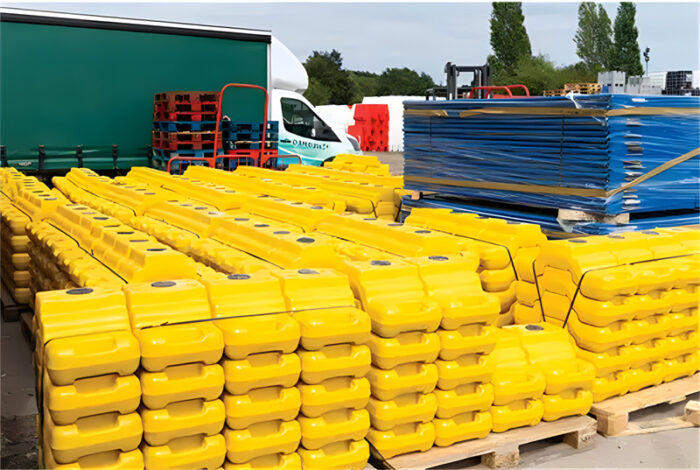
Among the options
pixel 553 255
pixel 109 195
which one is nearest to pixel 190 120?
pixel 109 195

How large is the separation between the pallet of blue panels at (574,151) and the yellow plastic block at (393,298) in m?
2.50

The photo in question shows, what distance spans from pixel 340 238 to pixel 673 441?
2.47m

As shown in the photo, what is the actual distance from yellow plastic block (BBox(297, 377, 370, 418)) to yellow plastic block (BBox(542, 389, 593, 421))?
129 centimetres

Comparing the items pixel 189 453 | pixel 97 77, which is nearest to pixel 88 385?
pixel 189 453

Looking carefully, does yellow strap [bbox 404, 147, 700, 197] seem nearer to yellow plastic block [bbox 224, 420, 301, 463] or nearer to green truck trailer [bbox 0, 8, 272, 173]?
yellow plastic block [bbox 224, 420, 301, 463]

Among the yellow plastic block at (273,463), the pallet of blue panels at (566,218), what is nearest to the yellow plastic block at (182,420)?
the yellow plastic block at (273,463)

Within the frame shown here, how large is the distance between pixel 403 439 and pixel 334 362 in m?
0.64

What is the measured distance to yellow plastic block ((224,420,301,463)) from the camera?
10.5 ft

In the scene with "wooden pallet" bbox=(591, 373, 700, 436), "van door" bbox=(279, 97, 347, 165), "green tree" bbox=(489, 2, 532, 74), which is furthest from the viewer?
"green tree" bbox=(489, 2, 532, 74)

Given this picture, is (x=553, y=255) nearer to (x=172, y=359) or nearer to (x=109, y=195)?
(x=172, y=359)

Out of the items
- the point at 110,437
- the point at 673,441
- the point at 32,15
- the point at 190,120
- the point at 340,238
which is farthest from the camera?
the point at 190,120

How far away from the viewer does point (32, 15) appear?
10.9 m

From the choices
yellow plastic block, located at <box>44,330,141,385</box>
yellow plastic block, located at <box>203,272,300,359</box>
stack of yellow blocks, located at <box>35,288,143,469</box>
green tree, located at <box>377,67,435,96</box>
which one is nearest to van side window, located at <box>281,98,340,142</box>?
yellow plastic block, located at <box>203,272,300,359</box>

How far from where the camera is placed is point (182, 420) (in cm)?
306
